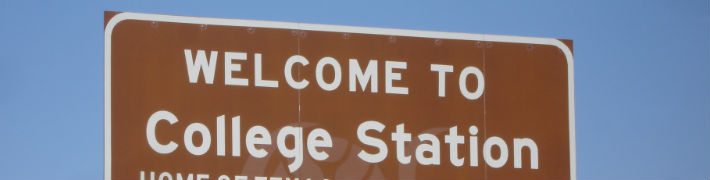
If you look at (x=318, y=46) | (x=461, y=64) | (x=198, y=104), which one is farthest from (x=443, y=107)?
(x=198, y=104)

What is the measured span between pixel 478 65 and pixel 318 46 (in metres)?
0.51

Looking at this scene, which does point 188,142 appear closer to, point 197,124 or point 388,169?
point 197,124

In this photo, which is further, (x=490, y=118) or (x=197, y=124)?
(x=490, y=118)

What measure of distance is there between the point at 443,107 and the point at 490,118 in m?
0.16

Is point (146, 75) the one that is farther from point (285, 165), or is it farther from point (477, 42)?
point (477, 42)

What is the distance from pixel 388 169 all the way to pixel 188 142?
23.4 inches

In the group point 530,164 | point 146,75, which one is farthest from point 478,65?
point 146,75

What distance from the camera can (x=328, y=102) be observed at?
169 inches

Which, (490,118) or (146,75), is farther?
(490,118)

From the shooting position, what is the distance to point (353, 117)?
4.31m

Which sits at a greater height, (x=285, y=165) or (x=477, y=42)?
(x=477, y=42)

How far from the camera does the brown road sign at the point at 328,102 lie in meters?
4.14

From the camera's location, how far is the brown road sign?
13.6 ft

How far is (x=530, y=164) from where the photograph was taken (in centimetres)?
447
